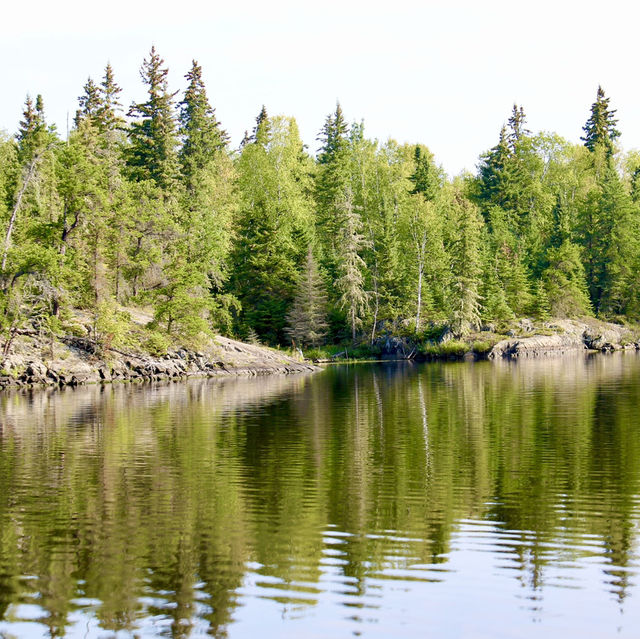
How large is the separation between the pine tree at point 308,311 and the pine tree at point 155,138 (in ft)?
51.3

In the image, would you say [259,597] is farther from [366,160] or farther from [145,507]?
[366,160]

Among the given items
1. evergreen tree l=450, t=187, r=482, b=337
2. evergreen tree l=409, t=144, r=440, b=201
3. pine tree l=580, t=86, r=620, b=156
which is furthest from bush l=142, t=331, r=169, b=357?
pine tree l=580, t=86, r=620, b=156

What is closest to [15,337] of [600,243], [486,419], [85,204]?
[85,204]

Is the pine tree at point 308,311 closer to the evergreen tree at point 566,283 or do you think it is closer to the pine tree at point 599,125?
the evergreen tree at point 566,283

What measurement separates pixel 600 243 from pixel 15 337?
6694 cm

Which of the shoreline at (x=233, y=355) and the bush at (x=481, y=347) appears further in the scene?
the bush at (x=481, y=347)

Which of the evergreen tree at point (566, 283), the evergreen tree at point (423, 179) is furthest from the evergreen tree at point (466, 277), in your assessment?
the evergreen tree at point (423, 179)

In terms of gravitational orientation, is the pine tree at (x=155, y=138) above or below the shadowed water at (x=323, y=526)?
above

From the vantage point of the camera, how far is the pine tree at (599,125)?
356 ft

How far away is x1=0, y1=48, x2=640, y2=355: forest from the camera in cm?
5353

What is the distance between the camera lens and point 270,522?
Answer: 45.4 ft

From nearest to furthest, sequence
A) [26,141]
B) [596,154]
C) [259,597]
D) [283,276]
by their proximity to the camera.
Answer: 1. [259,597]
2. [26,141]
3. [283,276]
4. [596,154]

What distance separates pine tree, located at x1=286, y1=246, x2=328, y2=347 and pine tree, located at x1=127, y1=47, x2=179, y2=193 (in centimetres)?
1563

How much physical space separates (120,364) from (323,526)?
41.6 meters
